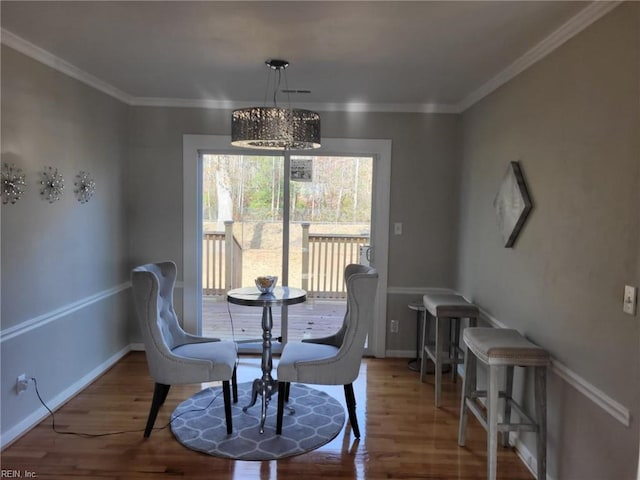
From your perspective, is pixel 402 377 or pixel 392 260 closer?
pixel 402 377

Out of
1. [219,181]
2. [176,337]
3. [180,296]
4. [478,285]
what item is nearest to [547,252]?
[478,285]

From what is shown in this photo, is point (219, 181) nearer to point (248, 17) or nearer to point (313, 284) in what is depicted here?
point (313, 284)

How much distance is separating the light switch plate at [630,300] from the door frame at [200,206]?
262cm

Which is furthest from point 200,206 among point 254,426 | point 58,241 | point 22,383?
point 254,426

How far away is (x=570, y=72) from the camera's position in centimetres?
231

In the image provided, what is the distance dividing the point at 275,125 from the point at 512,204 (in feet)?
5.10

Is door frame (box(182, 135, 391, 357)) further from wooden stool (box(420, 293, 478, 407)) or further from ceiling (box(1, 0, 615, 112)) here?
wooden stool (box(420, 293, 478, 407))

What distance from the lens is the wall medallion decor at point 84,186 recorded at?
3402 mm

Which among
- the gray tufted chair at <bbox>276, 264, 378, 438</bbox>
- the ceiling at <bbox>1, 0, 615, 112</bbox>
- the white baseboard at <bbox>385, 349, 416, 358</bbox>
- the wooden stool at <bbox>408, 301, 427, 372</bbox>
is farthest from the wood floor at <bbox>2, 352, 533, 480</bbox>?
the ceiling at <bbox>1, 0, 615, 112</bbox>

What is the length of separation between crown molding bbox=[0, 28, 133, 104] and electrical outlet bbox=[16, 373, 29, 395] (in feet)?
6.38

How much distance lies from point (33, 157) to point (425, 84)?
2732 millimetres

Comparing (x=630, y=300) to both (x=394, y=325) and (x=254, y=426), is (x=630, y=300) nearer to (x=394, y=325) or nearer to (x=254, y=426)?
(x=254, y=426)

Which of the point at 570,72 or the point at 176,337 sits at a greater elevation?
the point at 570,72

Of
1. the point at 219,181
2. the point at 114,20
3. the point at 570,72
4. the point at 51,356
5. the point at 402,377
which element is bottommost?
the point at 402,377
